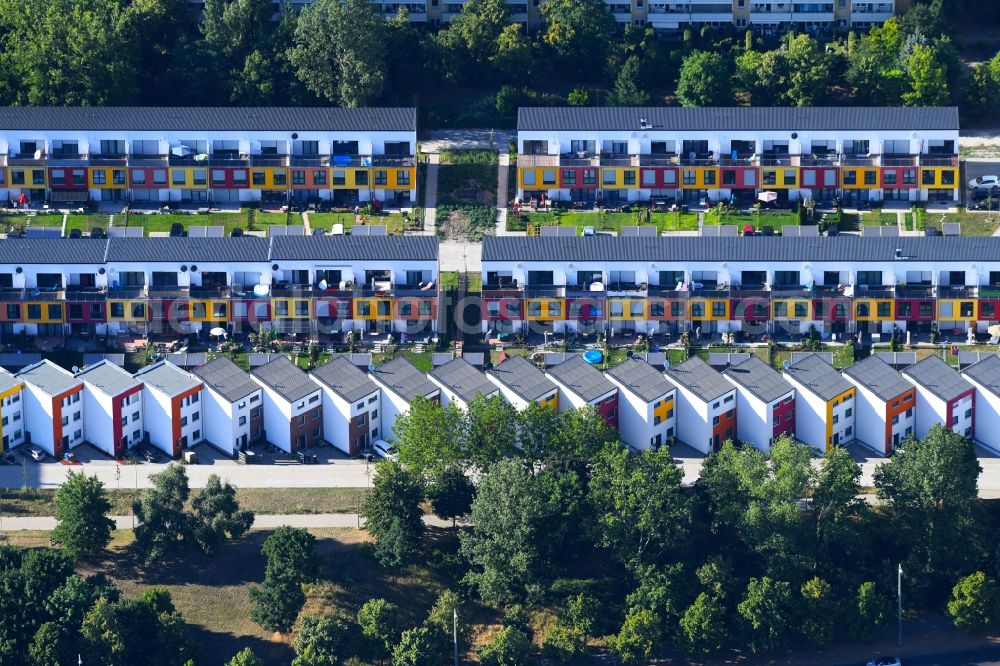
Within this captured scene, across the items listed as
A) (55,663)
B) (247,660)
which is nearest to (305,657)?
(247,660)

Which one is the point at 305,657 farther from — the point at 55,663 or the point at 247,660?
the point at 55,663

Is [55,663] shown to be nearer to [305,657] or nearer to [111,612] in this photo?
[111,612]

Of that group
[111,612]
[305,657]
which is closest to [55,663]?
[111,612]
